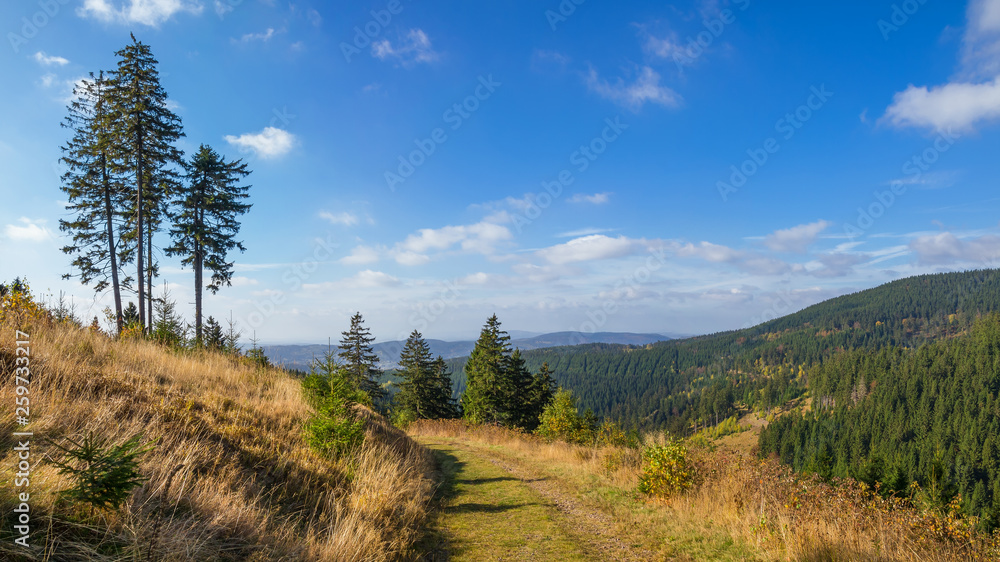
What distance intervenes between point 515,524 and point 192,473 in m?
5.36

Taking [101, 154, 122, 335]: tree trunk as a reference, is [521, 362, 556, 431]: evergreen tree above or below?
below

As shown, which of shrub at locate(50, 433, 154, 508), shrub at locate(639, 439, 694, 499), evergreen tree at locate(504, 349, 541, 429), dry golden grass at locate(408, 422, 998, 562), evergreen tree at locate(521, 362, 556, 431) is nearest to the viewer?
shrub at locate(50, 433, 154, 508)

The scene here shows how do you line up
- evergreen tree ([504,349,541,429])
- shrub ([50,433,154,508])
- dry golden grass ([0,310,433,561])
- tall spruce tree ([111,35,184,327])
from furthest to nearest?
evergreen tree ([504,349,541,429])
tall spruce tree ([111,35,184,327])
dry golden grass ([0,310,433,561])
shrub ([50,433,154,508])

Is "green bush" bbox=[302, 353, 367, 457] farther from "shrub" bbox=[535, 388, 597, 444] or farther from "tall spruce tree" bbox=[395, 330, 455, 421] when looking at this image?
"tall spruce tree" bbox=[395, 330, 455, 421]

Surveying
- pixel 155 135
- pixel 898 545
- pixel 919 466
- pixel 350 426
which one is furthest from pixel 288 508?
pixel 919 466

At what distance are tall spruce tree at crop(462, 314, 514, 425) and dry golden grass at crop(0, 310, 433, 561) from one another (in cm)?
2711

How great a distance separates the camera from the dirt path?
639 cm

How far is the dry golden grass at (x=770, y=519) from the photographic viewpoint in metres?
5.49

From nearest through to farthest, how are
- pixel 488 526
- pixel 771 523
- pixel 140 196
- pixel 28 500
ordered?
pixel 28 500
pixel 771 523
pixel 488 526
pixel 140 196

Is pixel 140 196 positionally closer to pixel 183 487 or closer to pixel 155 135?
pixel 155 135

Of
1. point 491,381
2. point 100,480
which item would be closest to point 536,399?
point 491,381

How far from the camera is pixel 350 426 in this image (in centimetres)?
848

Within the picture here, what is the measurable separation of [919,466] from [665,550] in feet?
528

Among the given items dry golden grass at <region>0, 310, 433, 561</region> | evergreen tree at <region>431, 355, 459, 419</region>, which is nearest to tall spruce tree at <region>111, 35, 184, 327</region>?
dry golden grass at <region>0, 310, 433, 561</region>
